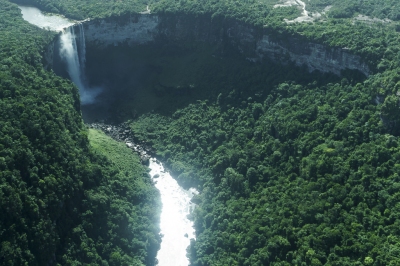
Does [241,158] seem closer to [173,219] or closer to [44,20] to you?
[173,219]

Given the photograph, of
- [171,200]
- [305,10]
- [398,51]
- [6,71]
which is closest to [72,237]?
[171,200]

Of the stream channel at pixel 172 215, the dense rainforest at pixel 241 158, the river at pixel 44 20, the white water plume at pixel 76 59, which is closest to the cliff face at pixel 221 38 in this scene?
the dense rainforest at pixel 241 158

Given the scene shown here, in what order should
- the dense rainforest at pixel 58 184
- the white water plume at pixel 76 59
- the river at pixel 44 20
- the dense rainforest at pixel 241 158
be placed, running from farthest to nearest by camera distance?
the river at pixel 44 20 → the white water plume at pixel 76 59 → the dense rainforest at pixel 241 158 → the dense rainforest at pixel 58 184

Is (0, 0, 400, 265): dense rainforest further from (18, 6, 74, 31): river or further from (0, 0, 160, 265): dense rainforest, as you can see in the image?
(18, 6, 74, 31): river

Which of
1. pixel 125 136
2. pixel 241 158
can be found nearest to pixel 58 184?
pixel 241 158

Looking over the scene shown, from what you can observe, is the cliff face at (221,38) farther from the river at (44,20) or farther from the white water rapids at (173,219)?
the white water rapids at (173,219)

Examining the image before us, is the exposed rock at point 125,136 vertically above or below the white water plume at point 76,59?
below

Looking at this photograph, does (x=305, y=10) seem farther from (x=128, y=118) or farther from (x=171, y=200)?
(x=171, y=200)
